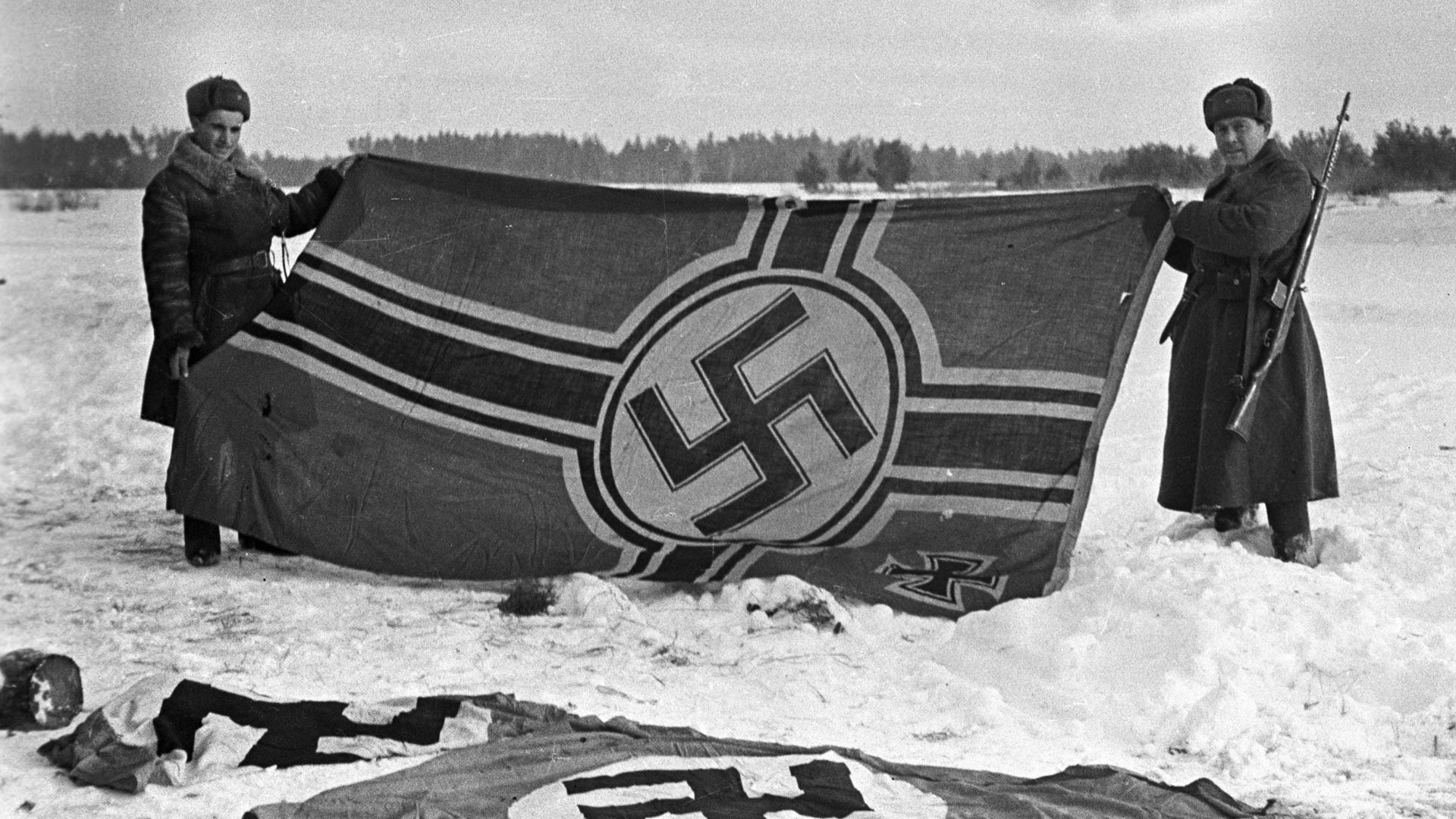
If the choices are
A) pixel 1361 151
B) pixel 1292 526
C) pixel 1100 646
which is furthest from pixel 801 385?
pixel 1361 151

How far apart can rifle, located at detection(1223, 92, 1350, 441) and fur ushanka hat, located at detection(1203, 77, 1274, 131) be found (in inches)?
12.9

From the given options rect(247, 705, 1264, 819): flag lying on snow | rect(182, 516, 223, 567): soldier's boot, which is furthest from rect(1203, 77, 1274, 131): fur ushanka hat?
rect(182, 516, 223, 567): soldier's boot

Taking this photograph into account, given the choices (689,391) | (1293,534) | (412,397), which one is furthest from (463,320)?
(1293,534)

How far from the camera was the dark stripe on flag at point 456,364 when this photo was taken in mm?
5453

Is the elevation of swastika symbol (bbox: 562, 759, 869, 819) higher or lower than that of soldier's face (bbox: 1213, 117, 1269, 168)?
lower

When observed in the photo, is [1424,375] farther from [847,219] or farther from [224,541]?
[224,541]

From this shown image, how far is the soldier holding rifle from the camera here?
5312mm

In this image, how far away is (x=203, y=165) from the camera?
5668 mm

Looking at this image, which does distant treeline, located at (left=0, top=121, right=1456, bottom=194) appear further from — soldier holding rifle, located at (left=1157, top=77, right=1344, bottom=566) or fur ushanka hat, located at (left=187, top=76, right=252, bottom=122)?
soldier holding rifle, located at (left=1157, top=77, right=1344, bottom=566)

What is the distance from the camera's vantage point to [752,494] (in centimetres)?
536

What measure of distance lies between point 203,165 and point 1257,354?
156 inches

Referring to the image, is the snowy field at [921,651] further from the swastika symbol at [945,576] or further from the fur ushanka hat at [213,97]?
the fur ushanka hat at [213,97]

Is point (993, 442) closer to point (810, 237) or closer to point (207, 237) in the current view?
point (810, 237)

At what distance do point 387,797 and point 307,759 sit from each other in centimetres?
34
